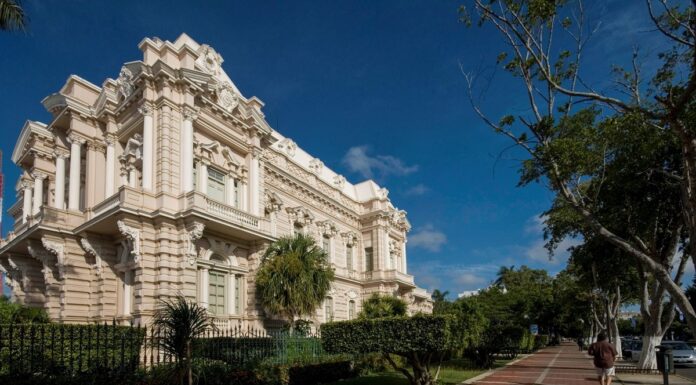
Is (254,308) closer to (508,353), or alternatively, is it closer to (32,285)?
(32,285)

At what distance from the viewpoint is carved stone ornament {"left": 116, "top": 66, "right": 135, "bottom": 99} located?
18.9 meters

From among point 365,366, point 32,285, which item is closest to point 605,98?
point 365,366

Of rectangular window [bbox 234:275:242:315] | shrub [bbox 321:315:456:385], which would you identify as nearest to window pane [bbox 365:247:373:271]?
rectangular window [bbox 234:275:242:315]

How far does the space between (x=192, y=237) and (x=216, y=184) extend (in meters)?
3.89

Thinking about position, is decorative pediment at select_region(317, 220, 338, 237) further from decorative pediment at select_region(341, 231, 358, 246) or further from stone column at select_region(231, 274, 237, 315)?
stone column at select_region(231, 274, 237, 315)

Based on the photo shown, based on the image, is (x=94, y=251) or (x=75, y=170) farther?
(x=75, y=170)

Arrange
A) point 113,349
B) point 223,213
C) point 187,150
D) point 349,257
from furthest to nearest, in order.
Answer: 1. point 349,257
2. point 223,213
3. point 187,150
4. point 113,349

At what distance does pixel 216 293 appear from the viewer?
18734mm

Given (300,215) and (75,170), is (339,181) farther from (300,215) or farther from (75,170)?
(75,170)

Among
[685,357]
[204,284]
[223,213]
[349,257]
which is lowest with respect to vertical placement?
[685,357]

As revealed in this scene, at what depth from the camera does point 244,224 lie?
62.8 feet

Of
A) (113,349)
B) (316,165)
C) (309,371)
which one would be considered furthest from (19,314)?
(316,165)

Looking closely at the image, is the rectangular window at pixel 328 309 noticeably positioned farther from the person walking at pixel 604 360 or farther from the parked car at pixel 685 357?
the person walking at pixel 604 360

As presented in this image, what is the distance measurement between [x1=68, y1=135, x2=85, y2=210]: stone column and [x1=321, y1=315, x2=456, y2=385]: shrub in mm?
12740
